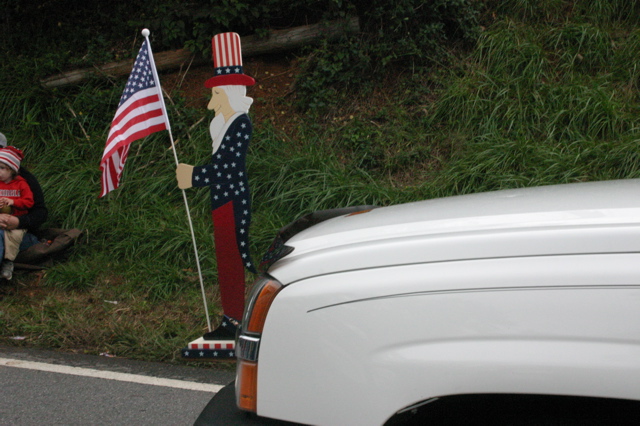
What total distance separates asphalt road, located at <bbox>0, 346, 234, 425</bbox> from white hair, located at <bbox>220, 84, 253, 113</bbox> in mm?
1832

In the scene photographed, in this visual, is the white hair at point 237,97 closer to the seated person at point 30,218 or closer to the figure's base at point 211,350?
the figure's base at point 211,350

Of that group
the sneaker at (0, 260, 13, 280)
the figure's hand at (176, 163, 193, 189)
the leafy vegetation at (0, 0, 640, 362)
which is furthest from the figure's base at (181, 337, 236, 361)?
the sneaker at (0, 260, 13, 280)

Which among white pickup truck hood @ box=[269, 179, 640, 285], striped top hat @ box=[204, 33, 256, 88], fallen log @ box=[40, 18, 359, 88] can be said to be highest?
fallen log @ box=[40, 18, 359, 88]

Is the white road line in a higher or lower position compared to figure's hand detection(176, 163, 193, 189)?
lower

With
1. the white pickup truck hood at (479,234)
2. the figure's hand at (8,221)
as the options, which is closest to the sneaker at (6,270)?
the figure's hand at (8,221)

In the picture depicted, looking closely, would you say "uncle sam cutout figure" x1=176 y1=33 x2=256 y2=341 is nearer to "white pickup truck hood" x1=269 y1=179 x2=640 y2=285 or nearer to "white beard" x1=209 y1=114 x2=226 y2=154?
"white beard" x1=209 y1=114 x2=226 y2=154

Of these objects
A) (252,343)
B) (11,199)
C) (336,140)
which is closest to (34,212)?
(11,199)

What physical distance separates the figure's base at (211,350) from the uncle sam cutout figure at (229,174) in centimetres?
7

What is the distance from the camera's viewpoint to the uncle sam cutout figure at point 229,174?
4340 millimetres

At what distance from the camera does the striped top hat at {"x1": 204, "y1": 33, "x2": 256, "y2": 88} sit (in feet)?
14.1

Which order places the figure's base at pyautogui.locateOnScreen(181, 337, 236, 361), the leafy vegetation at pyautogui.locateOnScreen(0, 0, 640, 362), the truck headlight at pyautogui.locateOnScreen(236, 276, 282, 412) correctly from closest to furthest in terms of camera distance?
1. the truck headlight at pyautogui.locateOnScreen(236, 276, 282, 412)
2. the figure's base at pyautogui.locateOnScreen(181, 337, 236, 361)
3. the leafy vegetation at pyautogui.locateOnScreen(0, 0, 640, 362)

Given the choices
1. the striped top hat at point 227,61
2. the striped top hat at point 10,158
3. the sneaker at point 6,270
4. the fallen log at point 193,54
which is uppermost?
the fallen log at point 193,54

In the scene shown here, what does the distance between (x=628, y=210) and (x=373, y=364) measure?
825 mm

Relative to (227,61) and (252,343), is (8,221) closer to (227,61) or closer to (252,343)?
(227,61)
